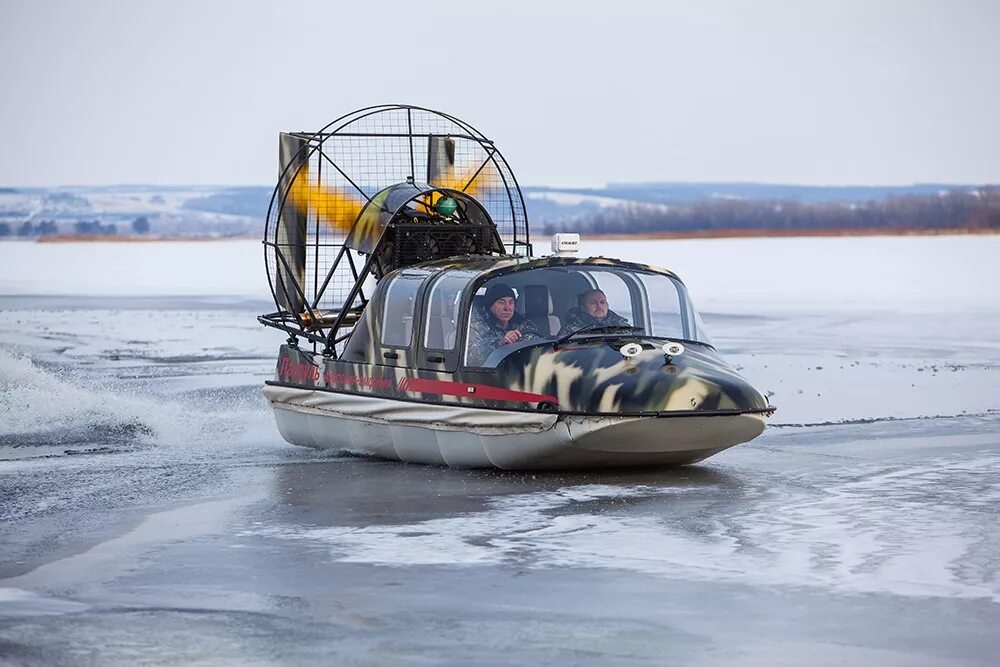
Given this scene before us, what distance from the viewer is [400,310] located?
11945mm

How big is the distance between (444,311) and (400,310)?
473 millimetres

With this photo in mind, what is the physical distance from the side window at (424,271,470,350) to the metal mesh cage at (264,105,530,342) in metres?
1.57

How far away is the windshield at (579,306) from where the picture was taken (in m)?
11.4

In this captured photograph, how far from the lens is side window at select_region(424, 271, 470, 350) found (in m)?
11.5

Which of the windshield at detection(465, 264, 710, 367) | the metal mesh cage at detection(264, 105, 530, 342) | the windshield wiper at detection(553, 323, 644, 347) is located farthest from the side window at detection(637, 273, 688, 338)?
the metal mesh cage at detection(264, 105, 530, 342)

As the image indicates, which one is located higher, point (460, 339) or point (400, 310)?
point (400, 310)

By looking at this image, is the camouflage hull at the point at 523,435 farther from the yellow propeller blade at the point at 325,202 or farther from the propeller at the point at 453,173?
the propeller at the point at 453,173

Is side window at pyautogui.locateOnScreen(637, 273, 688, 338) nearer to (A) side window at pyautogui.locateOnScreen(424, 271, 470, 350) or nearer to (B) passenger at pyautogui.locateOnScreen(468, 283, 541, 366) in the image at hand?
(B) passenger at pyautogui.locateOnScreen(468, 283, 541, 366)

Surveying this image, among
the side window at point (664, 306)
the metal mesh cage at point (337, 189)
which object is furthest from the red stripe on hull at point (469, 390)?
the metal mesh cage at point (337, 189)

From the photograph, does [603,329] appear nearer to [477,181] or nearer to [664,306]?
[664,306]

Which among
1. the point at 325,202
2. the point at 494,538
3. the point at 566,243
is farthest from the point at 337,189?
the point at 494,538

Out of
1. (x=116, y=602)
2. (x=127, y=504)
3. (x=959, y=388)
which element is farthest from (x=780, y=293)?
(x=116, y=602)

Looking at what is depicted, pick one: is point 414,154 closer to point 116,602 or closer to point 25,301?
point 116,602

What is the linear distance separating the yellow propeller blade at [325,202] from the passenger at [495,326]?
267 centimetres
